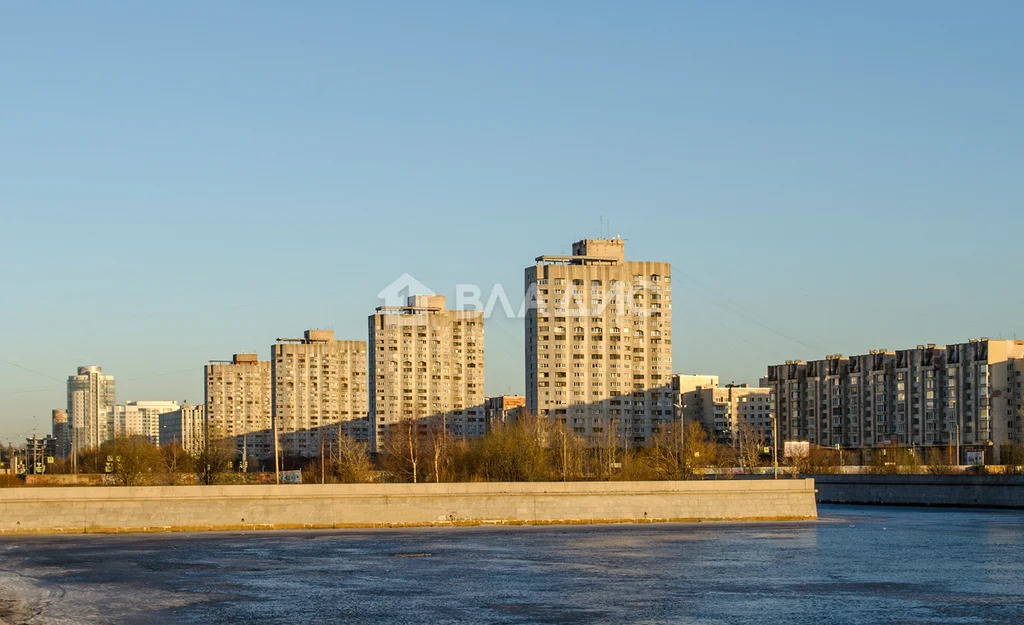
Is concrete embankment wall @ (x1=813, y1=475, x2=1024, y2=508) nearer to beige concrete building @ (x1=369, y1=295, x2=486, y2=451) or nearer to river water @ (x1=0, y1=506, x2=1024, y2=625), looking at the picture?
river water @ (x1=0, y1=506, x2=1024, y2=625)

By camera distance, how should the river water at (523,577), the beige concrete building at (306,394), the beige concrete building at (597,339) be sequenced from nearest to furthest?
the river water at (523,577) < the beige concrete building at (597,339) < the beige concrete building at (306,394)

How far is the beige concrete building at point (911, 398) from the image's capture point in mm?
126688

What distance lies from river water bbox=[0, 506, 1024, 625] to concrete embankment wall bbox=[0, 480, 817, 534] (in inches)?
110

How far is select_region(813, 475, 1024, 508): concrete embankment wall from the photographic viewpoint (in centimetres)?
8469

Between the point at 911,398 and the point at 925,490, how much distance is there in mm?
45473

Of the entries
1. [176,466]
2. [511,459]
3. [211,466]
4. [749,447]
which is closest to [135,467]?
[211,466]

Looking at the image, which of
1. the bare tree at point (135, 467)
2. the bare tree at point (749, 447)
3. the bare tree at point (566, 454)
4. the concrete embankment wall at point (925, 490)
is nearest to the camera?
the bare tree at point (135, 467)

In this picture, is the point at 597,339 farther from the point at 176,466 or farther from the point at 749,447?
the point at 176,466

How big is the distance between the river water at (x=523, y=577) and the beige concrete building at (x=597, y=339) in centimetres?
7604

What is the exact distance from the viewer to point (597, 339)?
137625mm

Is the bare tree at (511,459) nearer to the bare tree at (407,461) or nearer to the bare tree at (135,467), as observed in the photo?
the bare tree at (407,461)

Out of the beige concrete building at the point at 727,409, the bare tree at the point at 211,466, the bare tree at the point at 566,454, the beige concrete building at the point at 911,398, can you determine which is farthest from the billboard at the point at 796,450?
the bare tree at the point at 211,466

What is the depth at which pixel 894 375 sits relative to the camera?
138750 mm

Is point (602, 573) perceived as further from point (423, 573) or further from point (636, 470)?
point (636, 470)
